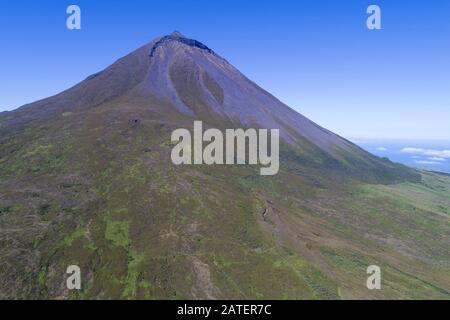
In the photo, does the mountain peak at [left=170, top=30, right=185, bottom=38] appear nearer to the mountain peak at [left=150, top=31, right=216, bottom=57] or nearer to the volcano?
the mountain peak at [left=150, top=31, right=216, bottom=57]

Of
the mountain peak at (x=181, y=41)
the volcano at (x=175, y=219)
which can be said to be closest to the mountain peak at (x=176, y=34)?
the mountain peak at (x=181, y=41)

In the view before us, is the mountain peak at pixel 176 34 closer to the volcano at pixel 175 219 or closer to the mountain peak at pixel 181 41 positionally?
the mountain peak at pixel 181 41

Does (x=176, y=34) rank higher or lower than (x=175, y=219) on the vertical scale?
higher

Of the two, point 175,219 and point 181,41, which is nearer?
point 175,219

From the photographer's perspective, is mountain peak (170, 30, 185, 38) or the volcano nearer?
the volcano

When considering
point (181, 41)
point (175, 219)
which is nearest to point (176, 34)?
point (181, 41)

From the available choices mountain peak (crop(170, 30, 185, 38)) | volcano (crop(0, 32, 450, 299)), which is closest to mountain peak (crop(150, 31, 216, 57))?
mountain peak (crop(170, 30, 185, 38))

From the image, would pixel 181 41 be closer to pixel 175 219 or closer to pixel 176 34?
pixel 176 34
